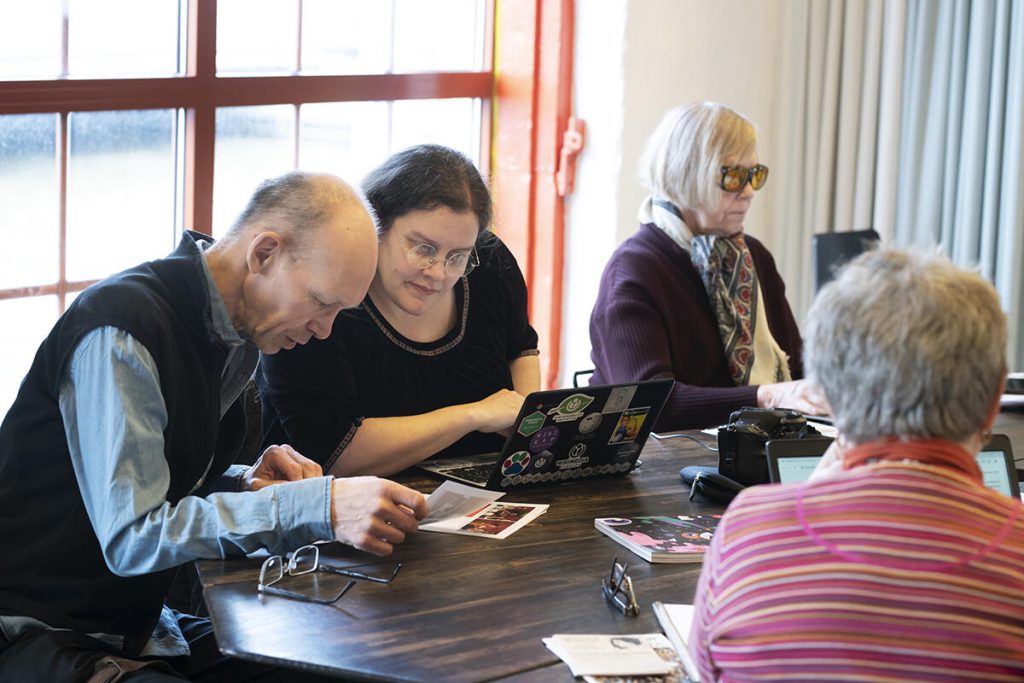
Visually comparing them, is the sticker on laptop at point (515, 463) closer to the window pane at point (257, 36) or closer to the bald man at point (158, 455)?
the bald man at point (158, 455)

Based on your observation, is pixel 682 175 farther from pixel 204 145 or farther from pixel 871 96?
pixel 871 96

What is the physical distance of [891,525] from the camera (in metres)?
1.25

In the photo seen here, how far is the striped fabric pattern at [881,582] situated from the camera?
1229 millimetres

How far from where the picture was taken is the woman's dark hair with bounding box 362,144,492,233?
2479 millimetres

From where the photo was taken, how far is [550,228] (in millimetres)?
4230

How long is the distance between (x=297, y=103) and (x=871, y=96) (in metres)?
2.16

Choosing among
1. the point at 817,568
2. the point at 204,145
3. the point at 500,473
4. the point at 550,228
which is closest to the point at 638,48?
the point at 550,228

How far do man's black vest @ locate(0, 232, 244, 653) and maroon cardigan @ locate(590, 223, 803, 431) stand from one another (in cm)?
134

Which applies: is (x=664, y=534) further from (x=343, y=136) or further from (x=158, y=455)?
(x=343, y=136)

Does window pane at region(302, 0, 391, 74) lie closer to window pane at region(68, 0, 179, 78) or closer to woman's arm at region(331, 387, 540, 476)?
window pane at region(68, 0, 179, 78)

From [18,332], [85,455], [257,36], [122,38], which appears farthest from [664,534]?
[257,36]

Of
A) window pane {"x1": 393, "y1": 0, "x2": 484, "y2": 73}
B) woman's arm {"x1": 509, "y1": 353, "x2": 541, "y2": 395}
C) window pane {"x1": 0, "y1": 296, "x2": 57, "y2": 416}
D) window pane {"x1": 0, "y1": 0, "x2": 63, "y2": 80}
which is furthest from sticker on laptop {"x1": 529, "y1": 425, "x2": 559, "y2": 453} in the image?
window pane {"x1": 393, "y1": 0, "x2": 484, "y2": 73}

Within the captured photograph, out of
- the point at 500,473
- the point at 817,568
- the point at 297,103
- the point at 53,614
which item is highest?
the point at 297,103

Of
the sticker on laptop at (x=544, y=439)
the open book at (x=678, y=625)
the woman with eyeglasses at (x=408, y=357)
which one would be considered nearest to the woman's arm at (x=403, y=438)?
the woman with eyeglasses at (x=408, y=357)
